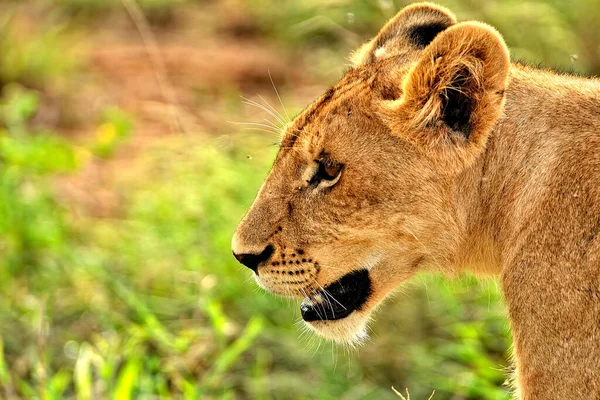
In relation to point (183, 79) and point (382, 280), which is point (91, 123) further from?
point (382, 280)

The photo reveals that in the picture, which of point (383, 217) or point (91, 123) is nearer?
point (383, 217)

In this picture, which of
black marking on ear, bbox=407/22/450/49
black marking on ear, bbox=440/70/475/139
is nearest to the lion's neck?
black marking on ear, bbox=440/70/475/139

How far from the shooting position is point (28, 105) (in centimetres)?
617

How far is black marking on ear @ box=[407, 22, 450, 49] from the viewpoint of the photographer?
3.93m

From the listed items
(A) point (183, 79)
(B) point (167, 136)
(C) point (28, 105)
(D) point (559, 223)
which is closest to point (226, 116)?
(B) point (167, 136)

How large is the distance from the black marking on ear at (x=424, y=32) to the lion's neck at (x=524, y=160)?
1.61 ft

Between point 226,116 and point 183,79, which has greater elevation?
point 226,116

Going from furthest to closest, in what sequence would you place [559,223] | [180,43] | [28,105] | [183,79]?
[180,43] → [183,79] → [28,105] → [559,223]

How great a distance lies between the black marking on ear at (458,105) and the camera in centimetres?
329

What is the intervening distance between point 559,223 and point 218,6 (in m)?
9.73

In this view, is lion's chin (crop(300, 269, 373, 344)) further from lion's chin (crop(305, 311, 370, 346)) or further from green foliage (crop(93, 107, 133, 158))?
green foliage (crop(93, 107, 133, 158))

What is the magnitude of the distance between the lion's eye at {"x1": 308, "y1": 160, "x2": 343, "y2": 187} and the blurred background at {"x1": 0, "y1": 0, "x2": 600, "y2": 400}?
76 centimetres

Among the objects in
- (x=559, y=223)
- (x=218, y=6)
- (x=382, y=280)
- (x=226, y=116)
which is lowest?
(x=218, y=6)

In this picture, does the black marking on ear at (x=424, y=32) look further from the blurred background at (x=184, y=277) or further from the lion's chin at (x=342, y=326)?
the lion's chin at (x=342, y=326)
